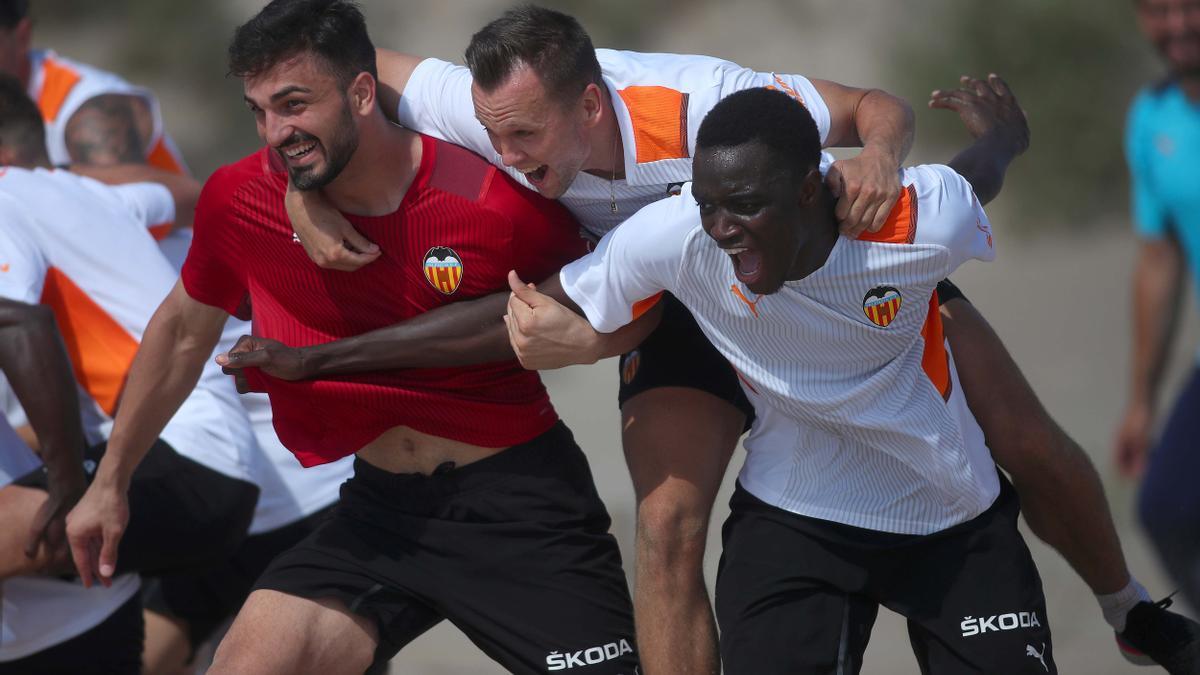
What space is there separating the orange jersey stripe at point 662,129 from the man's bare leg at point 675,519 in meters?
0.63

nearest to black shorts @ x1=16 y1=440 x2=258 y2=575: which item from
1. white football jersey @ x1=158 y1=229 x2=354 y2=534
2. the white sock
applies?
white football jersey @ x1=158 y1=229 x2=354 y2=534

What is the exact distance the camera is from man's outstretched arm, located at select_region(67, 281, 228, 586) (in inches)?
163

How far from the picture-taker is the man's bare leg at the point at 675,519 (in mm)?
3822

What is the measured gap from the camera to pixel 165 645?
5.38 m

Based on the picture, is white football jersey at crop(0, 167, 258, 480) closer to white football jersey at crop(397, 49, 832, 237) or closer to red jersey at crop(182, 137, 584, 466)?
red jersey at crop(182, 137, 584, 466)

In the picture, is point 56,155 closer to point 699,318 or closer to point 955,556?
point 699,318

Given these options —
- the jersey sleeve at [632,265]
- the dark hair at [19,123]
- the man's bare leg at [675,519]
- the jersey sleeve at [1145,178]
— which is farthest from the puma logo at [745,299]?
the dark hair at [19,123]

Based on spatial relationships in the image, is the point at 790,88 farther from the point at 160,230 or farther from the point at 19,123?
the point at 19,123

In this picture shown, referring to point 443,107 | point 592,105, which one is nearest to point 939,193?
point 592,105

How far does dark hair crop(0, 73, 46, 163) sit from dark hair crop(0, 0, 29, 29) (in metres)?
1.24

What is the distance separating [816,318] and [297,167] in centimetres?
132

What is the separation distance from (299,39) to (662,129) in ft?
3.05

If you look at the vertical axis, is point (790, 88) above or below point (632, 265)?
above

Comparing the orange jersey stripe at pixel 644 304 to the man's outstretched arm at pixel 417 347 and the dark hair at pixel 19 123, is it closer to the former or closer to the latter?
the man's outstretched arm at pixel 417 347
